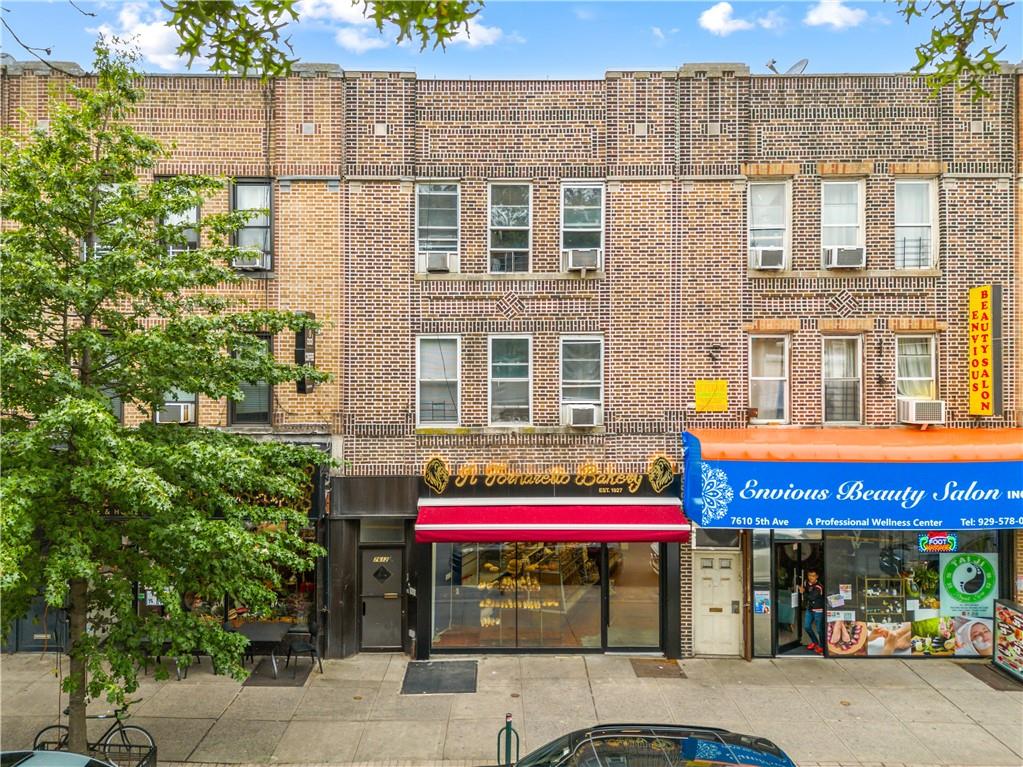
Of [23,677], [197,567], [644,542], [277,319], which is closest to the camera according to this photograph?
[197,567]

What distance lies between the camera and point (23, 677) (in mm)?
12570

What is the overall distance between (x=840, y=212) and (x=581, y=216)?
16.3 ft

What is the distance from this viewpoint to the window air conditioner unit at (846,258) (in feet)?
45.3

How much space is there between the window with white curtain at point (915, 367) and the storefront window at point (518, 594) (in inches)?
233

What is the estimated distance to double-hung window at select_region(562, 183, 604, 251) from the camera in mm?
14242

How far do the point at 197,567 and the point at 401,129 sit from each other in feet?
29.2

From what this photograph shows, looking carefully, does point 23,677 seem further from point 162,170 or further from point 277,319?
point 162,170

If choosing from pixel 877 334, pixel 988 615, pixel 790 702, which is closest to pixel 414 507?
pixel 790 702

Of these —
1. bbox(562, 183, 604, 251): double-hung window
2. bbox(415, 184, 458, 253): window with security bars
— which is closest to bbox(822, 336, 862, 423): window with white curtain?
bbox(562, 183, 604, 251): double-hung window

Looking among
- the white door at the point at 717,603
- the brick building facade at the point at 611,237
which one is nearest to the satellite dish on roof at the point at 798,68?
the brick building facade at the point at 611,237

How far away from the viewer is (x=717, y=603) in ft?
45.6

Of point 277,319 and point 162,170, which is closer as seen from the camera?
point 277,319

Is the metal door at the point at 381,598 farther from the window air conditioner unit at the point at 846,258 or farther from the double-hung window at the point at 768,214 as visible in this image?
the window air conditioner unit at the point at 846,258

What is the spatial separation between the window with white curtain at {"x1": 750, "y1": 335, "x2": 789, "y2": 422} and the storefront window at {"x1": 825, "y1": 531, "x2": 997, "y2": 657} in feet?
8.46
